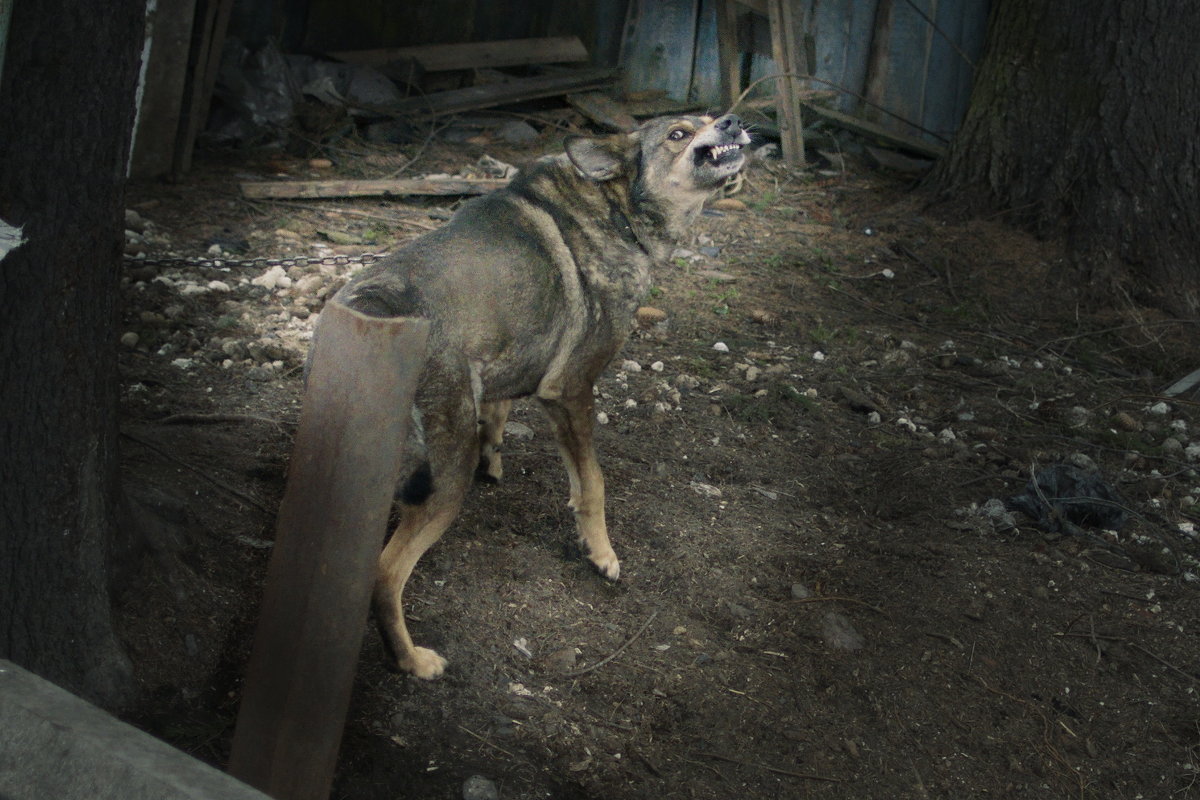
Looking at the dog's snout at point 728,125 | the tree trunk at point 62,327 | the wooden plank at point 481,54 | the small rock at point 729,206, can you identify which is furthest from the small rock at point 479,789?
the wooden plank at point 481,54

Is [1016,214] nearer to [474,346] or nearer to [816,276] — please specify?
[816,276]

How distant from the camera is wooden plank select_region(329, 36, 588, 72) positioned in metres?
9.86

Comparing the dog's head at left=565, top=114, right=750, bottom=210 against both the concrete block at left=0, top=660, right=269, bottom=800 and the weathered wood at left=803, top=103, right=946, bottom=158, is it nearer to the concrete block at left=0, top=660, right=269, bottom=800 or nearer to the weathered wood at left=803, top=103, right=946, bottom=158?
the concrete block at left=0, top=660, right=269, bottom=800

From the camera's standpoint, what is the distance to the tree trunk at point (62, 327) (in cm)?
256

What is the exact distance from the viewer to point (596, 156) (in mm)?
4016

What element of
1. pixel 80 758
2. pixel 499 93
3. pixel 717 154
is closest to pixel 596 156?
pixel 717 154

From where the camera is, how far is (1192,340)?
22.6 feet

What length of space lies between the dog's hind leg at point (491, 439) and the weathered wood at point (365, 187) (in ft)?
11.2

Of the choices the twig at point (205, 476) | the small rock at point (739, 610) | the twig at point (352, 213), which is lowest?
the small rock at point (739, 610)

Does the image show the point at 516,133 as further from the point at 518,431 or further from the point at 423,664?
the point at 423,664

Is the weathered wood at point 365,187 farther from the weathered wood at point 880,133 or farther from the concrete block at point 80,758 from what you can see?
the concrete block at point 80,758

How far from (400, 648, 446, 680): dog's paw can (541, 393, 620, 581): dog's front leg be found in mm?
834

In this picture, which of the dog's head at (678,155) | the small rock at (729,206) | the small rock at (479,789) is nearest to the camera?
the small rock at (479,789)

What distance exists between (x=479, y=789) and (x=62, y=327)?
5.48 feet
